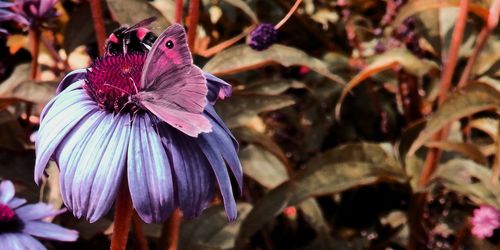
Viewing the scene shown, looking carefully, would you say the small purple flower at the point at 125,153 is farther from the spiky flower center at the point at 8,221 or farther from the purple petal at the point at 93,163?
the spiky flower center at the point at 8,221

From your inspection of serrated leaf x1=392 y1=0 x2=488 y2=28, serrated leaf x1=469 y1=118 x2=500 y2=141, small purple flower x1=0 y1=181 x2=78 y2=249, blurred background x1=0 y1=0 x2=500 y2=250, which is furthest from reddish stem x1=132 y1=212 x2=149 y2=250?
serrated leaf x1=469 y1=118 x2=500 y2=141

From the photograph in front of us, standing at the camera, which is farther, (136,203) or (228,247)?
(228,247)

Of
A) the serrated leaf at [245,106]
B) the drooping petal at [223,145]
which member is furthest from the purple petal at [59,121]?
the serrated leaf at [245,106]

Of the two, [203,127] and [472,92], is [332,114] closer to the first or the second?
[472,92]

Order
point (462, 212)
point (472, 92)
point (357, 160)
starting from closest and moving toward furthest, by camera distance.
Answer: point (472, 92) → point (357, 160) → point (462, 212)

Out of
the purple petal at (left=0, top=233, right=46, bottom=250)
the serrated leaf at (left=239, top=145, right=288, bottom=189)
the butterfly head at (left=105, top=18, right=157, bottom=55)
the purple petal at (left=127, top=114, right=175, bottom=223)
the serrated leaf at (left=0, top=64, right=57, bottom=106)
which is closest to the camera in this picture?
the purple petal at (left=127, top=114, right=175, bottom=223)

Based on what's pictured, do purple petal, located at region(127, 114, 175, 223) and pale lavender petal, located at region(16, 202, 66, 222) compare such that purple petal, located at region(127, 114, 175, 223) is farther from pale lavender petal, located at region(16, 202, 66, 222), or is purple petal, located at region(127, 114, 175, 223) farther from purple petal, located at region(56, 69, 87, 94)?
pale lavender petal, located at region(16, 202, 66, 222)

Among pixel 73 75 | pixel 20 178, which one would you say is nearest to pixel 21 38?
pixel 20 178

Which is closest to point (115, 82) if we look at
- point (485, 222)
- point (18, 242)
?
point (18, 242)
